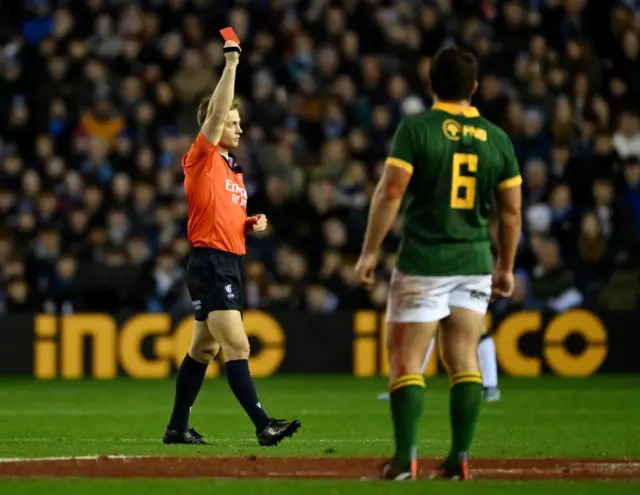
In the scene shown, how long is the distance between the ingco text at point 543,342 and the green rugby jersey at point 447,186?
10.3 m

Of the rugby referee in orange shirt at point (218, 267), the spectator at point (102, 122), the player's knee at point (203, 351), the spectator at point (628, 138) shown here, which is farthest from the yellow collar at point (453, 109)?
the spectator at point (102, 122)

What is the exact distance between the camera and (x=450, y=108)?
23.8 feet

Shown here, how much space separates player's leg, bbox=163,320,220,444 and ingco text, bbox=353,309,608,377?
799cm

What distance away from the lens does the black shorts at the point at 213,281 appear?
30.7ft

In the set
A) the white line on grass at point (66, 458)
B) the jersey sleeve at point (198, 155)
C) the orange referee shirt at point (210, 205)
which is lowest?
the white line on grass at point (66, 458)

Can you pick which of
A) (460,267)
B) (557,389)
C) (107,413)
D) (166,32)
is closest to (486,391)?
(557,389)

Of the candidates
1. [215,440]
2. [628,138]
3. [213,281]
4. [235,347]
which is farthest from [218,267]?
[628,138]

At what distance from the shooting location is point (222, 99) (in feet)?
29.1

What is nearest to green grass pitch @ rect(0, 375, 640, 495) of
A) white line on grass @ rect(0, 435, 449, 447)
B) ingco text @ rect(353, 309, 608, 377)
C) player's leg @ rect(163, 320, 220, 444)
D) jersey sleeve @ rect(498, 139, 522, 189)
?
white line on grass @ rect(0, 435, 449, 447)

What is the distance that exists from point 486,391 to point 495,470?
6.37m

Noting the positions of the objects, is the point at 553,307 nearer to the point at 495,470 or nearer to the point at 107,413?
the point at 107,413

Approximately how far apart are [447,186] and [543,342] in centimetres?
1077

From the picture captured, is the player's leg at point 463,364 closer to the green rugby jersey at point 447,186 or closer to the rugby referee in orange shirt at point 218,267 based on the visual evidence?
the green rugby jersey at point 447,186

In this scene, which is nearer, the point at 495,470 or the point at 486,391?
the point at 495,470
